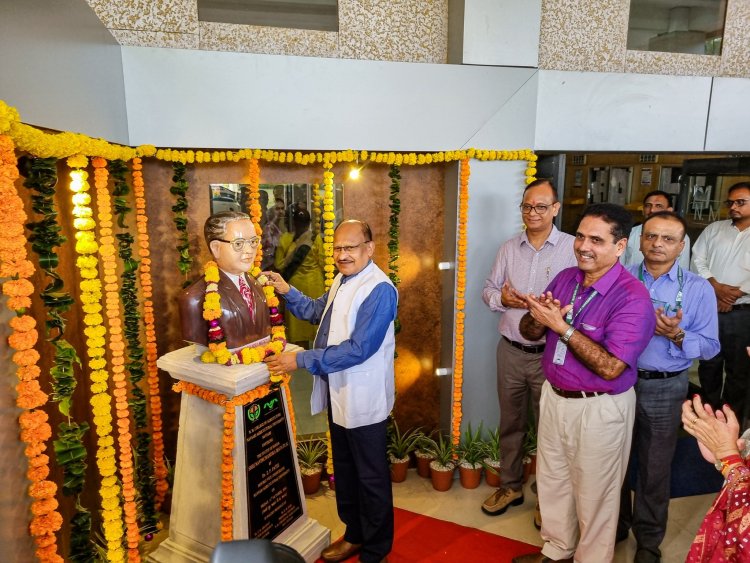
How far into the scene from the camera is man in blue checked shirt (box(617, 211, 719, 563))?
A: 8.19 ft

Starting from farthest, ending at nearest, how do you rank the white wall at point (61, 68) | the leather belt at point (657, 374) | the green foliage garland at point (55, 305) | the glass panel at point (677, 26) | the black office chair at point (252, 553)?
the glass panel at point (677, 26)
the leather belt at point (657, 374)
the green foliage garland at point (55, 305)
the white wall at point (61, 68)
the black office chair at point (252, 553)

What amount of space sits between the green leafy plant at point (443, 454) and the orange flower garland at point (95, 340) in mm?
2080

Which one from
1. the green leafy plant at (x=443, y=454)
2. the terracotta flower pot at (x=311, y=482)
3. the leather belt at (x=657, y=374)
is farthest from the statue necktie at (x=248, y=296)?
the leather belt at (x=657, y=374)

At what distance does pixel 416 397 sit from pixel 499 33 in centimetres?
275

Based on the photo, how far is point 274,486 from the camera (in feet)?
8.82

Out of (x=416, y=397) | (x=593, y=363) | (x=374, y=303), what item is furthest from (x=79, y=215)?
(x=416, y=397)

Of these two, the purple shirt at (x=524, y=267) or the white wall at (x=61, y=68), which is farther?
the purple shirt at (x=524, y=267)

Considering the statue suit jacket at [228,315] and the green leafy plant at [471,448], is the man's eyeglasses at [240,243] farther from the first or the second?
the green leafy plant at [471,448]

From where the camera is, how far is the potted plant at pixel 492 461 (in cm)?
362

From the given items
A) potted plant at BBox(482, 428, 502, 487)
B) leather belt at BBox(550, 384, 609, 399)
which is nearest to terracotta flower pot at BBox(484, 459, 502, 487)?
potted plant at BBox(482, 428, 502, 487)

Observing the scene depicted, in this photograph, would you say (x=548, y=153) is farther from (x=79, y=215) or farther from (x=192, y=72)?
(x=79, y=215)

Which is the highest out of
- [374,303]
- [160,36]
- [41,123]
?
[160,36]

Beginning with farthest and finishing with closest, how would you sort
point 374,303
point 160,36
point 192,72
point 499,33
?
1. point 499,33
2. point 160,36
3. point 192,72
4. point 374,303

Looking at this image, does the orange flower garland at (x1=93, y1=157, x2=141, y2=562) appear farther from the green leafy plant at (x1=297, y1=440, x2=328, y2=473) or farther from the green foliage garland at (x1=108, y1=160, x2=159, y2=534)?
the green leafy plant at (x1=297, y1=440, x2=328, y2=473)
